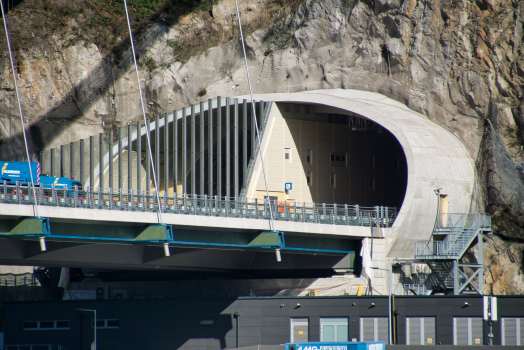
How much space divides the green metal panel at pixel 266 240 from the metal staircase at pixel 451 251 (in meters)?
9.21

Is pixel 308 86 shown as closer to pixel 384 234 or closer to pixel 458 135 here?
pixel 458 135

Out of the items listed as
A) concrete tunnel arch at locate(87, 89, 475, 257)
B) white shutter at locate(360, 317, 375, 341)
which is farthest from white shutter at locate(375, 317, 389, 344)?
concrete tunnel arch at locate(87, 89, 475, 257)

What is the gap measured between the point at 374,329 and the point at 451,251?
7.95m

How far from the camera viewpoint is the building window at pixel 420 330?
42.8m

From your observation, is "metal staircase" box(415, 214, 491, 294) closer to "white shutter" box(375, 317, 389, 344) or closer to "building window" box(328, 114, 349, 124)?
"white shutter" box(375, 317, 389, 344)

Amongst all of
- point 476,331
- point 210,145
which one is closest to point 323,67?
point 210,145

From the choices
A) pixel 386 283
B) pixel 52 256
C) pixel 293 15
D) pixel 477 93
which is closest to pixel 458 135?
pixel 477 93

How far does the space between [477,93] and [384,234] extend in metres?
16.8

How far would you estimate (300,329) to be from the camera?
4538cm

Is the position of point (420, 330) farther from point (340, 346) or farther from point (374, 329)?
point (340, 346)

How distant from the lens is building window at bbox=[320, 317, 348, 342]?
4478cm

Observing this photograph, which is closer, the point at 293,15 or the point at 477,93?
the point at 477,93

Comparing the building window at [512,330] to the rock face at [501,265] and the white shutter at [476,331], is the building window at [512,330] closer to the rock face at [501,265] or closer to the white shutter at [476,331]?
the white shutter at [476,331]

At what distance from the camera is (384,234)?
4941 cm
